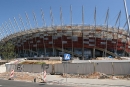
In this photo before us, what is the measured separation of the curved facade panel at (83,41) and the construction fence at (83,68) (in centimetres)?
4136

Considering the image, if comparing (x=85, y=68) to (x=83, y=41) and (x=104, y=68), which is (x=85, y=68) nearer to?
(x=104, y=68)

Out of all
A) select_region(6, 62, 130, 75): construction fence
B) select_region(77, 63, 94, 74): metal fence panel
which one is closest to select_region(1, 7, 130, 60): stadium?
select_region(6, 62, 130, 75): construction fence

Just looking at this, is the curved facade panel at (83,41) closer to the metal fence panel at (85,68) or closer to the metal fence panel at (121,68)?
the metal fence panel at (85,68)

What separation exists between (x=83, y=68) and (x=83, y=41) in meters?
48.4

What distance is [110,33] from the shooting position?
75.4m

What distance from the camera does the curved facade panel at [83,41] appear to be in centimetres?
7400

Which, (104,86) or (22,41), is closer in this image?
(104,86)

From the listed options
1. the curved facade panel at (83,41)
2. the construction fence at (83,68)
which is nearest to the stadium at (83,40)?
the curved facade panel at (83,41)

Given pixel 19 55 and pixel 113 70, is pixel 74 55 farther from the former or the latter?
pixel 113 70

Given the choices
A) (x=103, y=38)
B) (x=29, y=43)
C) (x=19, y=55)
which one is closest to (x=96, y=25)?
(x=103, y=38)

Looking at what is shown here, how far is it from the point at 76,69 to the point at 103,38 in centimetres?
5000

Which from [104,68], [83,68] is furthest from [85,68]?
[104,68]

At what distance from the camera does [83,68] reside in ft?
88.3

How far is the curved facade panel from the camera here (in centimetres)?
7400
